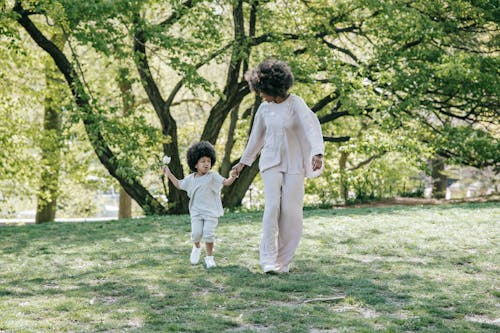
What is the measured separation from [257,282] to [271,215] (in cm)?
82

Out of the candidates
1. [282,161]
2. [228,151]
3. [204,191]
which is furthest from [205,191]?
[228,151]

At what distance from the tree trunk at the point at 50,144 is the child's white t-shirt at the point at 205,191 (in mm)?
15254

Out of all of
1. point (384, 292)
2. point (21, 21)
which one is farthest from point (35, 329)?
point (21, 21)

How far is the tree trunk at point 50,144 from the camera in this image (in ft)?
79.5

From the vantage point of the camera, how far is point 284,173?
7.68 metres

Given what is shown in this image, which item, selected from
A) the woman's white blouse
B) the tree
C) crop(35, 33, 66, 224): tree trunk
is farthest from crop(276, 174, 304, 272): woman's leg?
crop(35, 33, 66, 224): tree trunk

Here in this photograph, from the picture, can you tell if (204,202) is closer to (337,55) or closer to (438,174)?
(337,55)

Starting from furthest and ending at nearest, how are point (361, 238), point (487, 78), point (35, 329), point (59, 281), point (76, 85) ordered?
point (487, 78)
point (76, 85)
point (361, 238)
point (59, 281)
point (35, 329)

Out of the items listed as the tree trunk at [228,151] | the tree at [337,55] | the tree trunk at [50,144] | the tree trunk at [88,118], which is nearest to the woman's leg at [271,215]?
the tree trunk at [88,118]

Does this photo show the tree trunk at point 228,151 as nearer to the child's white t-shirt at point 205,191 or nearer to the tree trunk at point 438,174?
the tree trunk at point 438,174

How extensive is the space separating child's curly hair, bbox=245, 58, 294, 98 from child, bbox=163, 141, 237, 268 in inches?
42.0

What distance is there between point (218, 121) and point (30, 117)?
1414 cm

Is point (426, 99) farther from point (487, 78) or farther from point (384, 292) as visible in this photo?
point (384, 292)

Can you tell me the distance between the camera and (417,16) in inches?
736
